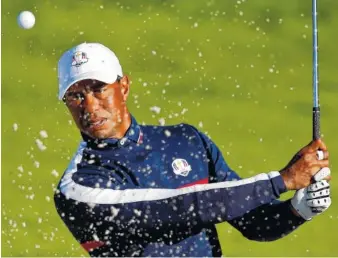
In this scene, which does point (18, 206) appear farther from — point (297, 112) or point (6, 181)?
point (297, 112)

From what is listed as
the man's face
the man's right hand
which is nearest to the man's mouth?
the man's face

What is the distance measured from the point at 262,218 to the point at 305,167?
15.1 inches

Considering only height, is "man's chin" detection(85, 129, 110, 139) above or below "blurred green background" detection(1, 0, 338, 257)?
above

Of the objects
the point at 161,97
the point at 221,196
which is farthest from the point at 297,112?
the point at 221,196

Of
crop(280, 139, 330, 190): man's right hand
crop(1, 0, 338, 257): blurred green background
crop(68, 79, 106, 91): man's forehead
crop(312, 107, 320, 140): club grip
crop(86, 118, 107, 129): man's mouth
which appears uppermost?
crop(68, 79, 106, 91): man's forehead

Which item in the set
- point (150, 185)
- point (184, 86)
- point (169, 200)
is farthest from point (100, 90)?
point (184, 86)

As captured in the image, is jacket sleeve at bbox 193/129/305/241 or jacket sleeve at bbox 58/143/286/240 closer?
jacket sleeve at bbox 58/143/286/240

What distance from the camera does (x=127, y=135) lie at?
3.04m

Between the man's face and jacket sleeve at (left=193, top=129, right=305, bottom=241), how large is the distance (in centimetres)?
28

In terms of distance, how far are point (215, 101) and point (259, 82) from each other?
23cm

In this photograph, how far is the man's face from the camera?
9.79ft

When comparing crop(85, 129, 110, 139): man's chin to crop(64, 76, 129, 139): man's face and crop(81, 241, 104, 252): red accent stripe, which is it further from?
crop(81, 241, 104, 252): red accent stripe

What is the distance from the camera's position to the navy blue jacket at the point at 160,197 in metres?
2.81

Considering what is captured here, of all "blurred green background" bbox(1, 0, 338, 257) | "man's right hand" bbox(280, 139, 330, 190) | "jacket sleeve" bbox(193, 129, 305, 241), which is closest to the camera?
→ "man's right hand" bbox(280, 139, 330, 190)
